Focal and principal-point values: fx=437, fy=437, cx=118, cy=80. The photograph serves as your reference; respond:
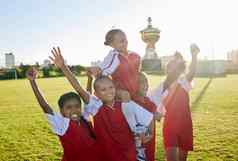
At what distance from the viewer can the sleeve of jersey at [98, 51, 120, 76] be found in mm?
4848

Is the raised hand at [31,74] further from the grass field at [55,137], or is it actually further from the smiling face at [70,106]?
the grass field at [55,137]

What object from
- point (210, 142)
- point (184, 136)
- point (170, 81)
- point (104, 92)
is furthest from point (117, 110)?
point (210, 142)

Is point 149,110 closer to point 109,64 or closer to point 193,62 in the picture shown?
point 109,64

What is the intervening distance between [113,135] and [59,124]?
1.85ft

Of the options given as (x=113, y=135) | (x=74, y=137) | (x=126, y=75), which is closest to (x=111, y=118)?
(x=113, y=135)

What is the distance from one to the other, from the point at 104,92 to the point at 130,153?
0.63 metres

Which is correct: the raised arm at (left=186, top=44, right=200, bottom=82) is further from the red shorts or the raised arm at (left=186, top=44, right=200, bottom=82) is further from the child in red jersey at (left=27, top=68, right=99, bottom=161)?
the child in red jersey at (left=27, top=68, right=99, bottom=161)

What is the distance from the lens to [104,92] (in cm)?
423

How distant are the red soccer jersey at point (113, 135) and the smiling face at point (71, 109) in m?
0.31

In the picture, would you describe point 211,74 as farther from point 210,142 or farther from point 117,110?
point 117,110

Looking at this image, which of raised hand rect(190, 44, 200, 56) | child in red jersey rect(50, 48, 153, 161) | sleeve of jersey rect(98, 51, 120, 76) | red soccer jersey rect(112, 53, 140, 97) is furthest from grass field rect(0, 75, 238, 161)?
child in red jersey rect(50, 48, 153, 161)

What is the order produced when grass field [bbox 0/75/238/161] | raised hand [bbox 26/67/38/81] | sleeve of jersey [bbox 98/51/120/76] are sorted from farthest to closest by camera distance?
grass field [bbox 0/75/238/161]
sleeve of jersey [bbox 98/51/120/76]
raised hand [bbox 26/67/38/81]

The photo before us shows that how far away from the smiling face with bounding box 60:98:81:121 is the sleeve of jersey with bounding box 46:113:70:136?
105 millimetres

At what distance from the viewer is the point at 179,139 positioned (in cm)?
573
